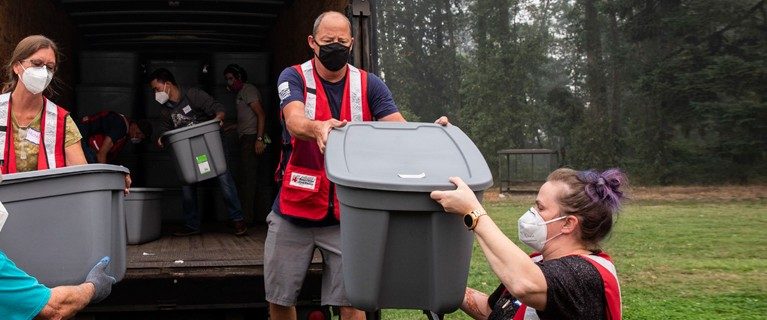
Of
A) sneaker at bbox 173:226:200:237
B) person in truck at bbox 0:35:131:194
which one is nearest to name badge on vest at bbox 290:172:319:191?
person in truck at bbox 0:35:131:194

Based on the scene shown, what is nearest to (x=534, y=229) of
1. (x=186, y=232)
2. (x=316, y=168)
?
(x=316, y=168)

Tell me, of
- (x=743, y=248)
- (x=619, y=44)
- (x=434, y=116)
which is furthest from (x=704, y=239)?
(x=434, y=116)

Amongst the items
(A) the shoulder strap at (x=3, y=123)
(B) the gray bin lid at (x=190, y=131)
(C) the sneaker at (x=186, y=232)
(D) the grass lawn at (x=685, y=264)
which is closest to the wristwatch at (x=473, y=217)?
(D) the grass lawn at (x=685, y=264)

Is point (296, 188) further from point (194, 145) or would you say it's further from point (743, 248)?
point (743, 248)

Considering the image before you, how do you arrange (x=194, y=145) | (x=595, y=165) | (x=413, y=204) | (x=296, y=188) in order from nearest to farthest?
(x=413, y=204) < (x=296, y=188) < (x=194, y=145) < (x=595, y=165)

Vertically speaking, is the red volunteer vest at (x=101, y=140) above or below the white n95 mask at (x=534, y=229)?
above

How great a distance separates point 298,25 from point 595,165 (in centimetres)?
2604

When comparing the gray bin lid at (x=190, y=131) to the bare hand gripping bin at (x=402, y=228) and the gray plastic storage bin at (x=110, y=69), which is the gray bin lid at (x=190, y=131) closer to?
the gray plastic storage bin at (x=110, y=69)

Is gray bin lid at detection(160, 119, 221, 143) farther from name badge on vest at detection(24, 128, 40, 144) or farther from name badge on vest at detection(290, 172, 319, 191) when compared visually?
name badge on vest at detection(290, 172, 319, 191)

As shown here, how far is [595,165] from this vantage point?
3153cm

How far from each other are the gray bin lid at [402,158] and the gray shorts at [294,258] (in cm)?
71

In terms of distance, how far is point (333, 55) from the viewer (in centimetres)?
373

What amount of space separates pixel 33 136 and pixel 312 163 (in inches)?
45.3

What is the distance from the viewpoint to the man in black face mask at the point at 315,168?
12.3 feet
